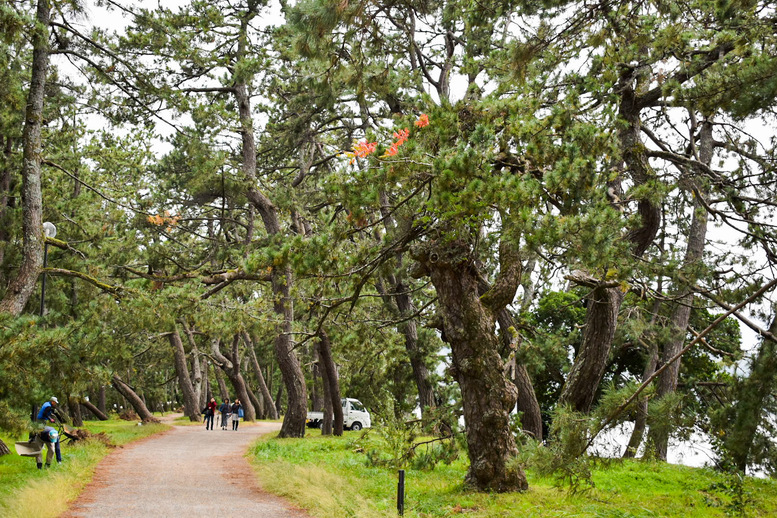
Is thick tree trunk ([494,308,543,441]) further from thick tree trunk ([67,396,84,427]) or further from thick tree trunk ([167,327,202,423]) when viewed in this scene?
thick tree trunk ([67,396,84,427])

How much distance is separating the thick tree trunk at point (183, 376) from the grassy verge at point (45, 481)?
1228 centimetres

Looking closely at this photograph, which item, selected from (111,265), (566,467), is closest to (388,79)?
(566,467)

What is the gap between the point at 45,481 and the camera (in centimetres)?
947

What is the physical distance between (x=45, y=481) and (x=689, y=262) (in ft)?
32.4

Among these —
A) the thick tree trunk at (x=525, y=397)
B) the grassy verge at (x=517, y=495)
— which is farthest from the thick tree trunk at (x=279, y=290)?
the thick tree trunk at (x=525, y=397)

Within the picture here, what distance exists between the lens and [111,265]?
1466 centimetres

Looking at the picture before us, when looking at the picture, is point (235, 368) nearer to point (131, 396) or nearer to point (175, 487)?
point (131, 396)

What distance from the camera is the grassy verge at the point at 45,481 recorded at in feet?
25.2

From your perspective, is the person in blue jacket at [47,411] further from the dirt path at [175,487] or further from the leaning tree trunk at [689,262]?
the leaning tree trunk at [689,262]

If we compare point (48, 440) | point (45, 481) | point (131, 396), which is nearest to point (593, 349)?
point (45, 481)

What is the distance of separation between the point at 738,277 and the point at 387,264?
15.1 ft

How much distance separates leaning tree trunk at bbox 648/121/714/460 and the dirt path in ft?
15.4

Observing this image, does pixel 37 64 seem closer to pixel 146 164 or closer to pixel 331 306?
pixel 331 306

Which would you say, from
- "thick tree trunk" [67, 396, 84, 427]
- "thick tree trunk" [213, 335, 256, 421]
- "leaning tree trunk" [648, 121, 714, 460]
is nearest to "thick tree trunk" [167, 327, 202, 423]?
"thick tree trunk" [213, 335, 256, 421]
